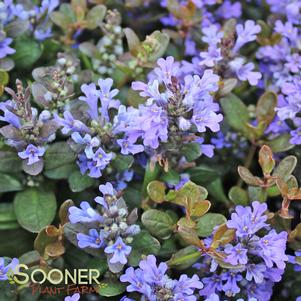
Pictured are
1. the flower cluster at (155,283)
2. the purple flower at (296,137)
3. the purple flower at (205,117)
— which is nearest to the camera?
the flower cluster at (155,283)

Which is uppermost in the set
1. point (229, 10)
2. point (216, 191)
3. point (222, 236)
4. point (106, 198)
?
point (229, 10)

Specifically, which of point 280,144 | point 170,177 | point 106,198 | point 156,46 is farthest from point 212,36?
point 106,198

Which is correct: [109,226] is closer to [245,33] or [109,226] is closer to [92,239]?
[92,239]

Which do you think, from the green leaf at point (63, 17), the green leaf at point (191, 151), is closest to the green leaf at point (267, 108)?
the green leaf at point (191, 151)

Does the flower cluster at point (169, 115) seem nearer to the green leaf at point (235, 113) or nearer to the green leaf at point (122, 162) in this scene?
the green leaf at point (122, 162)

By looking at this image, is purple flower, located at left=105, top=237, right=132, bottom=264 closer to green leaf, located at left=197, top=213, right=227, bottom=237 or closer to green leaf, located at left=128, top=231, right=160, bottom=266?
green leaf, located at left=128, top=231, right=160, bottom=266

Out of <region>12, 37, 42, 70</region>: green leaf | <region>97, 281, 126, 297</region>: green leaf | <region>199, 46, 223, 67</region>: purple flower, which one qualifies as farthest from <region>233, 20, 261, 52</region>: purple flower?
<region>97, 281, 126, 297</region>: green leaf
